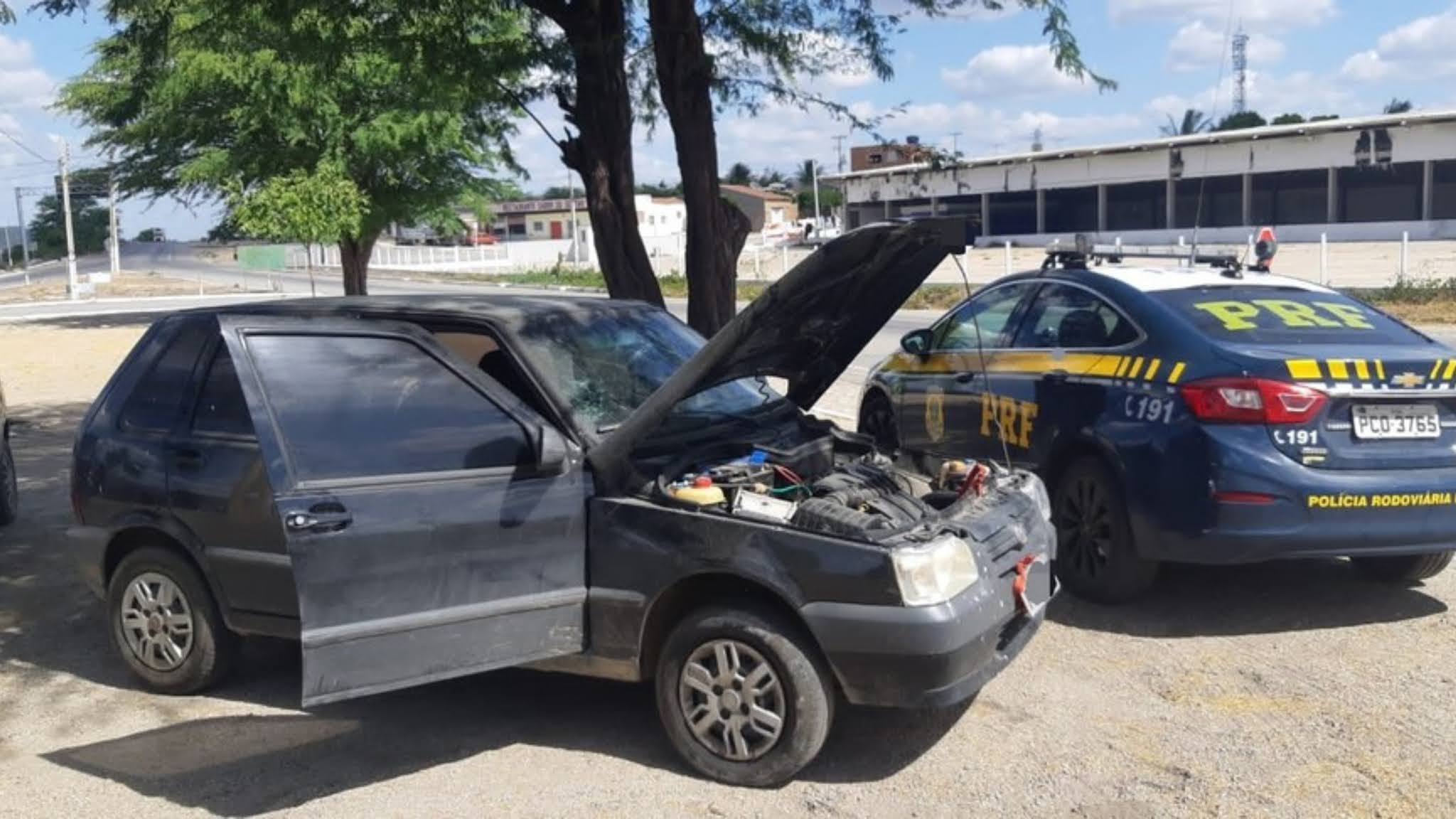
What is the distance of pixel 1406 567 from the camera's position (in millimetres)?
6730

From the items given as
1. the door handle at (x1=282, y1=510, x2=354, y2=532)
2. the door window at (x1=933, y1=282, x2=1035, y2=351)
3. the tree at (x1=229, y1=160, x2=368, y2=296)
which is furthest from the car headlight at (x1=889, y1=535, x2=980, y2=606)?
the tree at (x1=229, y1=160, x2=368, y2=296)

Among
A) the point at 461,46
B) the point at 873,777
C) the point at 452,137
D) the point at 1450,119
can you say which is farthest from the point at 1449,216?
the point at 873,777

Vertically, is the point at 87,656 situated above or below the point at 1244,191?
below

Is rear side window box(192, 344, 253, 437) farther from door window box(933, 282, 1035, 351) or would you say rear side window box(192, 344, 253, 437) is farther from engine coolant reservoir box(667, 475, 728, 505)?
door window box(933, 282, 1035, 351)

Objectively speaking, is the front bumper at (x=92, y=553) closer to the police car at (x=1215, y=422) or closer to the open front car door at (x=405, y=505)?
the open front car door at (x=405, y=505)

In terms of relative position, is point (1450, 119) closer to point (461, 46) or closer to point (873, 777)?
point (461, 46)

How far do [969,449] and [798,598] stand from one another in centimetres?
332

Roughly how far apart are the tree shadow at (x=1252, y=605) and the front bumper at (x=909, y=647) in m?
1.98

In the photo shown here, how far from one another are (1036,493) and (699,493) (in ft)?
5.17

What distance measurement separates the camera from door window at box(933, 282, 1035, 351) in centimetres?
752

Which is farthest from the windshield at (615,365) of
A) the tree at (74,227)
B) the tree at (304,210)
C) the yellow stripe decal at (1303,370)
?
the tree at (74,227)

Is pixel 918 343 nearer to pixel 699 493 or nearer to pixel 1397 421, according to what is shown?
pixel 1397 421

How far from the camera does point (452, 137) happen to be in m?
29.8

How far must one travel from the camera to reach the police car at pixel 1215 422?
587cm
